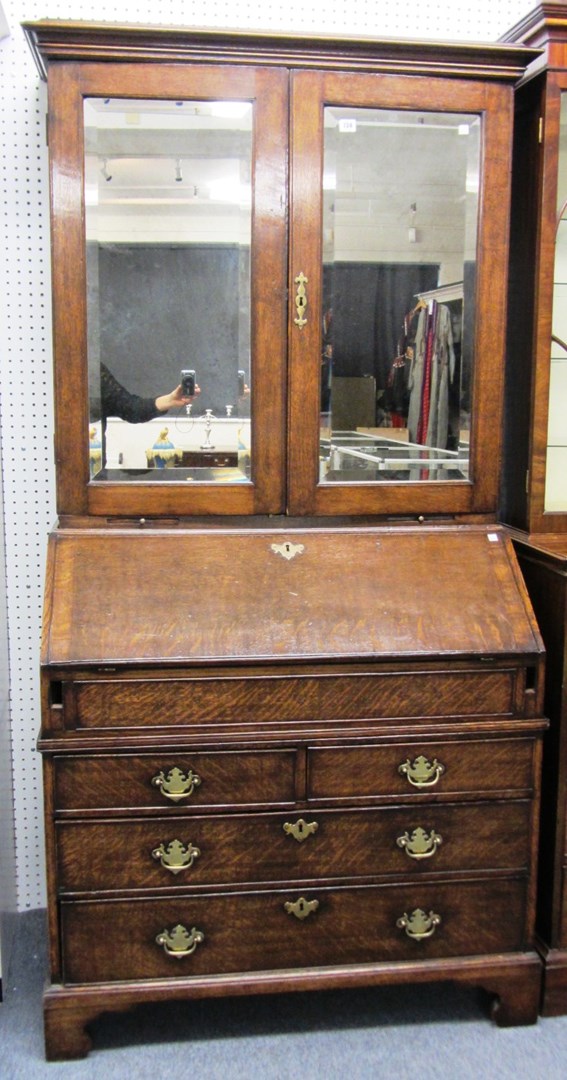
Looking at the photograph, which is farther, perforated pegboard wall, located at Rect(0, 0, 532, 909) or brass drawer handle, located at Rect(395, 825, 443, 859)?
perforated pegboard wall, located at Rect(0, 0, 532, 909)

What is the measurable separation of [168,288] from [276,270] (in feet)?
0.87

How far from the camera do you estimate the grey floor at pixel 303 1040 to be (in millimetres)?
2193

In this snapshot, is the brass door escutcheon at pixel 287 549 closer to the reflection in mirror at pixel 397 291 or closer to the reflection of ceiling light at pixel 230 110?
the reflection in mirror at pixel 397 291

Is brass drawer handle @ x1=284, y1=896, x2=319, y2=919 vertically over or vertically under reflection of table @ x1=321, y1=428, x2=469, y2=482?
under

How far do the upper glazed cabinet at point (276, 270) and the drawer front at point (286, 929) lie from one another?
93 cm

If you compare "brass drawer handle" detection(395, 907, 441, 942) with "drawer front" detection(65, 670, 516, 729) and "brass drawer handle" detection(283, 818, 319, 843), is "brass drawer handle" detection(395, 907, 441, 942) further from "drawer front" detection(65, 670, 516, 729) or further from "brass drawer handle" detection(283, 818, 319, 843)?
"drawer front" detection(65, 670, 516, 729)

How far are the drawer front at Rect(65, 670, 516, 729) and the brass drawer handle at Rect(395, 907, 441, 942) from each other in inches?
19.4

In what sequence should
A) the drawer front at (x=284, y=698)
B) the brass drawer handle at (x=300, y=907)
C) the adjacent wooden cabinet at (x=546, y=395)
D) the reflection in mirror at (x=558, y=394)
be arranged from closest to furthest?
the drawer front at (x=284, y=698), the brass drawer handle at (x=300, y=907), the adjacent wooden cabinet at (x=546, y=395), the reflection in mirror at (x=558, y=394)

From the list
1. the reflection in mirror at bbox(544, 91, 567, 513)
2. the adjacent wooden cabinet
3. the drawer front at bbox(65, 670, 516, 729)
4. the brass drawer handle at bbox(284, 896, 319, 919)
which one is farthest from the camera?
the reflection in mirror at bbox(544, 91, 567, 513)

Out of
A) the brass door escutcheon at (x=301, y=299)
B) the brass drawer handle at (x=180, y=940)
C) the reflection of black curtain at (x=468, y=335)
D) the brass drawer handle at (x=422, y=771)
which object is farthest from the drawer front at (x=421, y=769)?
the brass door escutcheon at (x=301, y=299)

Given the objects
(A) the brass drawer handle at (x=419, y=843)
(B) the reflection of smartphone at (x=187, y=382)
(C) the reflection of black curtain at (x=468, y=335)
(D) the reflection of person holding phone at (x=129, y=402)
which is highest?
(C) the reflection of black curtain at (x=468, y=335)

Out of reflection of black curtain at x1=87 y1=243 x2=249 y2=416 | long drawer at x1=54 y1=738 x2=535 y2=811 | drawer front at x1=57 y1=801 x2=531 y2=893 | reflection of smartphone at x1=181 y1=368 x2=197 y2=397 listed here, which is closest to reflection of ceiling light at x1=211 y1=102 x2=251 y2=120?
reflection of black curtain at x1=87 y1=243 x2=249 y2=416

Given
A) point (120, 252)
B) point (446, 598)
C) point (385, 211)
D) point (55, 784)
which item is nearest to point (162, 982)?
point (55, 784)

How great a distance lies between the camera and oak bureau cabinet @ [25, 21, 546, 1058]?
2.15m
